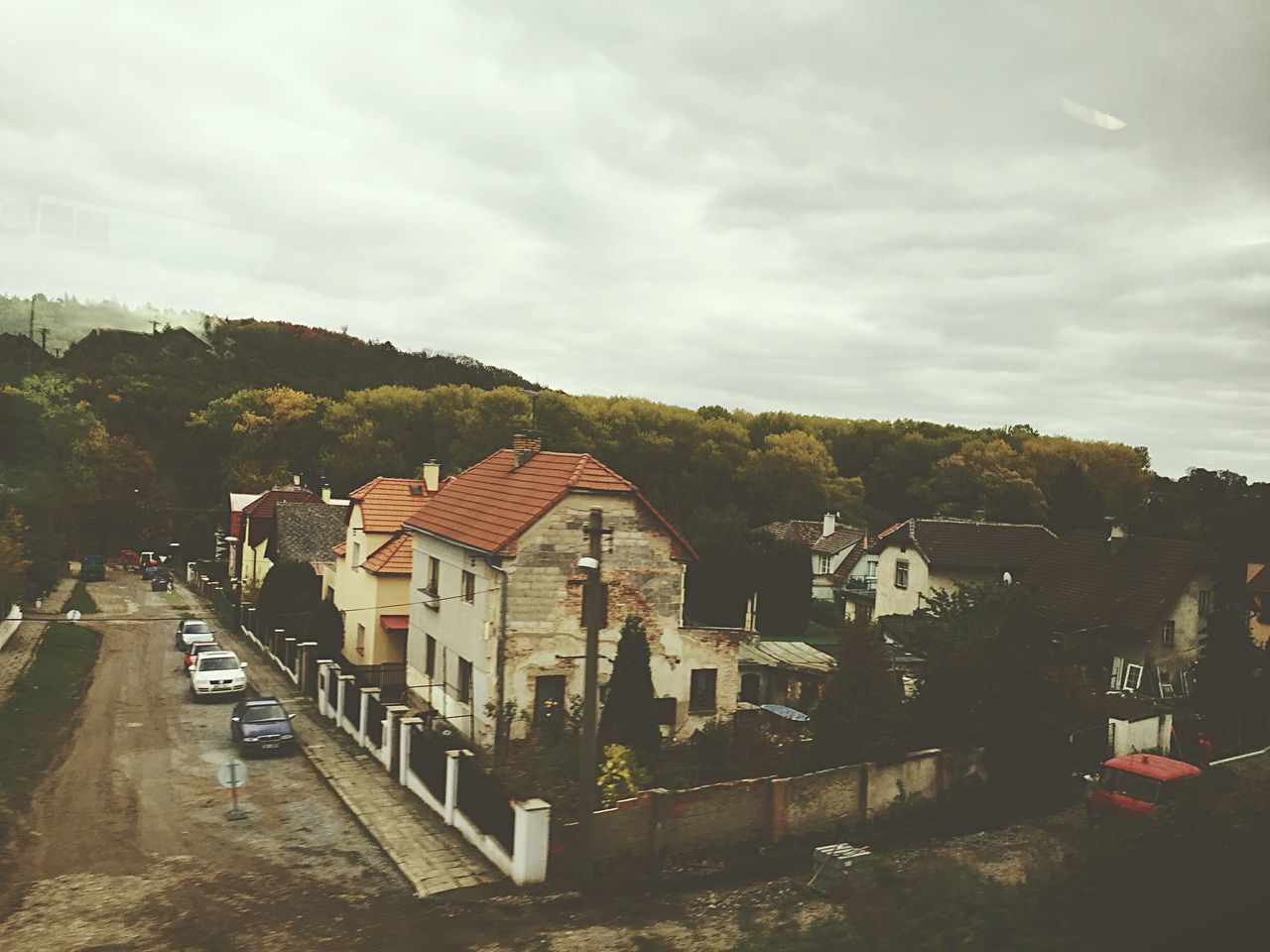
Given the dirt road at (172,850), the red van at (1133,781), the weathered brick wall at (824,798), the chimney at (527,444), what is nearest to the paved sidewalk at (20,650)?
the dirt road at (172,850)

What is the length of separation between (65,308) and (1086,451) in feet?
275

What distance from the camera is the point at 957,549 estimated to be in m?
44.8

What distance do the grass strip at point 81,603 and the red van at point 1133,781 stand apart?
43489 millimetres

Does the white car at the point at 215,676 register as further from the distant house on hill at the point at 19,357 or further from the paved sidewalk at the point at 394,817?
the distant house on hill at the point at 19,357

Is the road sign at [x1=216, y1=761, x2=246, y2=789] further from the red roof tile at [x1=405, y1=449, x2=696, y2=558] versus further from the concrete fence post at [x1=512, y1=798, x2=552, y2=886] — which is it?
the red roof tile at [x1=405, y1=449, x2=696, y2=558]

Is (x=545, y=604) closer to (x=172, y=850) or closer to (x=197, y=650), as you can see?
(x=172, y=850)

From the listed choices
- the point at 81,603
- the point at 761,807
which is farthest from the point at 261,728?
the point at 81,603

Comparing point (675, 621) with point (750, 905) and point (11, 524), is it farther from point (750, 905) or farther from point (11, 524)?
point (11, 524)

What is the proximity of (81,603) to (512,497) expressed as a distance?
3406cm

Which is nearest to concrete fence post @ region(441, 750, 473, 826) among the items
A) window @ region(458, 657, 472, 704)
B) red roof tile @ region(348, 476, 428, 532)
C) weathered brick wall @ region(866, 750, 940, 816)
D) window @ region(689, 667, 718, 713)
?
window @ region(458, 657, 472, 704)

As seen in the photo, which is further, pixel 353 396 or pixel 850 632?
pixel 353 396

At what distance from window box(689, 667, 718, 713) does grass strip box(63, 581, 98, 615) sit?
33871 millimetres

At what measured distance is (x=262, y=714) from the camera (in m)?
22.1

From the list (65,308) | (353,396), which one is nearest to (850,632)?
(65,308)
